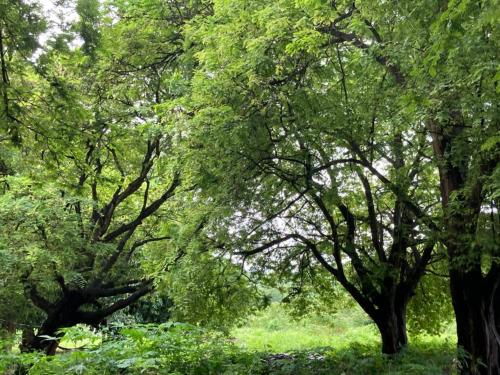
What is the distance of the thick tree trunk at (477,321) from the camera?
729 centimetres

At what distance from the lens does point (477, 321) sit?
738cm

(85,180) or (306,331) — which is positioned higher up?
(85,180)

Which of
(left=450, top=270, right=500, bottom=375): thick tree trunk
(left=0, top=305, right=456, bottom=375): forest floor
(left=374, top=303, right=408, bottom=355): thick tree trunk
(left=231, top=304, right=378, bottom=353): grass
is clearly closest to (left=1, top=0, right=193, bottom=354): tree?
(left=0, top=305, right=456, bottom=375): forest floor

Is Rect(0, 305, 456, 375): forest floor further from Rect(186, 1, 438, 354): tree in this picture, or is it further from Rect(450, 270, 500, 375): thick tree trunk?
Rect(186, 1, 438, 354): tree

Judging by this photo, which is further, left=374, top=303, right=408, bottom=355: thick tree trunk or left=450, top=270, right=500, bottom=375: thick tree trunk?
left=374, top=303, right=408, bottom=355: thick tree trunk

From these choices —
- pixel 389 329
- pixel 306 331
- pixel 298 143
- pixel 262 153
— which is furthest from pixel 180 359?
pixel 306 331

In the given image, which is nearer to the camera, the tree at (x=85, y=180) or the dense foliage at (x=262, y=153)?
the dense foliage at (x=262, y=153)

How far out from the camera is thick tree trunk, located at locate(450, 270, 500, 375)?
23.9ft

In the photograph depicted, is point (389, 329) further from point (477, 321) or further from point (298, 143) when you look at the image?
point (298, 143)

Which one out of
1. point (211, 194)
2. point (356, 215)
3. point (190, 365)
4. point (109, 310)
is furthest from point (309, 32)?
point (109, 310)

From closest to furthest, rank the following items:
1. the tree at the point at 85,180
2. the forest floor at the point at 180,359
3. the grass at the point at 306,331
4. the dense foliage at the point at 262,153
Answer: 1. the forest floor at the point at 180,359
2. the dense foliage at the point at 262,153
3. the tree at the point at 85,180
4. the grass at the point at 306,331

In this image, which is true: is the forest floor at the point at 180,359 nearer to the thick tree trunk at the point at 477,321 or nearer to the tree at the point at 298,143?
the thick tree trunk at the point at 477,321

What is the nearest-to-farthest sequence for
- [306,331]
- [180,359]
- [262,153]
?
[180,359] < [262,153] < [306,331]

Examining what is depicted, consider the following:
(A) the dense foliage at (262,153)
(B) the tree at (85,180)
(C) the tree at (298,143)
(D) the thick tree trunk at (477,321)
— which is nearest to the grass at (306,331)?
(A) the dense foliage at (262,153)
